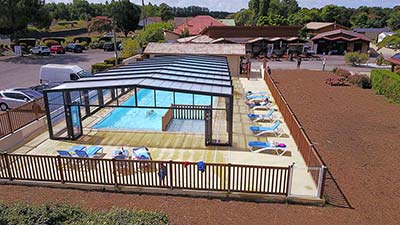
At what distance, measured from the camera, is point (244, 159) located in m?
11.5

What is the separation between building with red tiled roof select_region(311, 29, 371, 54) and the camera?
45.8m

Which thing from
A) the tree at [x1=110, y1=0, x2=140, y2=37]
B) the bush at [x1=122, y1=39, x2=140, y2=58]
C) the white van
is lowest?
the white van

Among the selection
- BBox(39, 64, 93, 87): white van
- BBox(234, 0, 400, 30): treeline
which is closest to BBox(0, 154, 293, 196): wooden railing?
BBox(39, 64, 93, 87): white van

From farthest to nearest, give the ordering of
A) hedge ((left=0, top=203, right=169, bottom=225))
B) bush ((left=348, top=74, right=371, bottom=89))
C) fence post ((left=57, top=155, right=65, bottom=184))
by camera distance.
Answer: bush ((left=348, top=74, right=371, bottom=89))
fence post ((left=57, top=155, right=65, bottom=184))
hedge ((left=0, top=203, right=169, bottom=225))

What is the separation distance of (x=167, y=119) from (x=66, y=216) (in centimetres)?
922

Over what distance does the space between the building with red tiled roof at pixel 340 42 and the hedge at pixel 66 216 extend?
47.4 meters

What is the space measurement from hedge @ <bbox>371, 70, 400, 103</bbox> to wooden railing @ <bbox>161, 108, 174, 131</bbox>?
14.5 m

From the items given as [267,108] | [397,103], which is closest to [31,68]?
[267,108]

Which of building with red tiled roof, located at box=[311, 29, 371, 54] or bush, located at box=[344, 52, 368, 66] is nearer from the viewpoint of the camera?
bush, located at box=[344, 52, 368, 66]

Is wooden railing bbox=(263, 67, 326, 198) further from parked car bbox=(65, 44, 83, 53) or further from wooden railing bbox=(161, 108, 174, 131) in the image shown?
parked car bbox=(65, 44, 83, 53)

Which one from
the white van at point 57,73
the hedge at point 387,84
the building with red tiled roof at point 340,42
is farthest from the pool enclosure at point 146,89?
the building with red tiled roof at point 340,42

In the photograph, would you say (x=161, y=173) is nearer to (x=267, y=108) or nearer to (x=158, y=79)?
(x=158, y=79)

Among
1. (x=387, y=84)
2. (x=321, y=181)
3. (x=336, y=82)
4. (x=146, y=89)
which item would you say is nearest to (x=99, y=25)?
(x=336, y=82)

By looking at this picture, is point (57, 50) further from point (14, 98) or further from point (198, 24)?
point (14, 98)
